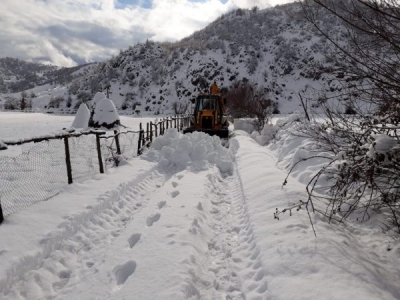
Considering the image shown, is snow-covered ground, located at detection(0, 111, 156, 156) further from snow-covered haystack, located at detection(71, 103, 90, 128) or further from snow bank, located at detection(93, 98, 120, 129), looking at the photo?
snow-covered haystack, located at detection(71, 103, 90, 128)

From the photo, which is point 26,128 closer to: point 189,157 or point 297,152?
point 189,157

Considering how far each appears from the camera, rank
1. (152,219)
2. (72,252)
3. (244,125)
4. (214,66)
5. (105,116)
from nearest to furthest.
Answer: (72,252), (152,219), (244,125), (105,116), (214,66)

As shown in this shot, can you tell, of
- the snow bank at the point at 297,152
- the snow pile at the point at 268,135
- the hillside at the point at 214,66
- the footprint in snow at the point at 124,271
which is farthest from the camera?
the hillside at the point at 214,66

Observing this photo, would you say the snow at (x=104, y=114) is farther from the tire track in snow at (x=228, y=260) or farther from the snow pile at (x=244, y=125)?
the tire track in snow at (x=228, y=260)

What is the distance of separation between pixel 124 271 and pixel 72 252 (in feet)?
3.50

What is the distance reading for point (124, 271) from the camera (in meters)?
3.93

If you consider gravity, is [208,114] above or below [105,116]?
above

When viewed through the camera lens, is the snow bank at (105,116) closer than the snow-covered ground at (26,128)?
No

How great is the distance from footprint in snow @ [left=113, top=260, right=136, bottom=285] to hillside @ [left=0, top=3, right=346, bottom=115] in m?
54.5

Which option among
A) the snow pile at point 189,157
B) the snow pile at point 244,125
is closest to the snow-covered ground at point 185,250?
the snow pile at point 189,157

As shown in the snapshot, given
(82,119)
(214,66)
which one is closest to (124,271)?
(82,119)

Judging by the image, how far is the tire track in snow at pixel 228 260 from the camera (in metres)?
3.58

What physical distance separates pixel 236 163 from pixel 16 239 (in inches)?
308

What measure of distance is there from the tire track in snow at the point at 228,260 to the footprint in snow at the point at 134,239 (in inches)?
36.1
